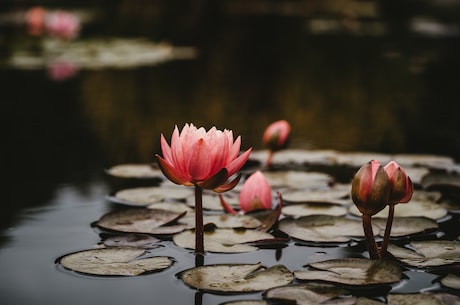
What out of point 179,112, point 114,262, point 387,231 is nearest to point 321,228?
point 387,231

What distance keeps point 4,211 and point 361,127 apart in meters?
1.82

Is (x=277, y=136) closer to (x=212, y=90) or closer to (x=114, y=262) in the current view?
(x=114, y=262)

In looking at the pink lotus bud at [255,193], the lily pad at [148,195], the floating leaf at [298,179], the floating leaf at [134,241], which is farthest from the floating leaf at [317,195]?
the floating leaf at [134,241]

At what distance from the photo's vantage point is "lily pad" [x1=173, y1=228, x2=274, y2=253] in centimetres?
140

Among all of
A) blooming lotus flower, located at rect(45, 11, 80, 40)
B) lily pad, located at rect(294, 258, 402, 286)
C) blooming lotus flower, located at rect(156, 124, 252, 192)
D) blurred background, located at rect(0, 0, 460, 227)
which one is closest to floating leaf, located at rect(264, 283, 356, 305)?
lily pad, located at rect(294, 258, 402, 286)

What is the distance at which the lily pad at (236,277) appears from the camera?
118cm

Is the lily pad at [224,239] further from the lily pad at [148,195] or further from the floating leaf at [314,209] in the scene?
the lily pad at [148,195]

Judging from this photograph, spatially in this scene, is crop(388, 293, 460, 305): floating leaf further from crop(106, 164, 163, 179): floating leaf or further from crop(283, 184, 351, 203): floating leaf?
crop(106, 164, 163, 179): floating leaf

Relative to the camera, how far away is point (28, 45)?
6168mm

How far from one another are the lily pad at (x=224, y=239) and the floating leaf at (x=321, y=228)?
0.07m

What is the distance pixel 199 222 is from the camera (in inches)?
51.9

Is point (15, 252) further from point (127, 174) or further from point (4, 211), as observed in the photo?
point (127, 174)

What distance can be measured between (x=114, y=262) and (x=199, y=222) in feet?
0.60

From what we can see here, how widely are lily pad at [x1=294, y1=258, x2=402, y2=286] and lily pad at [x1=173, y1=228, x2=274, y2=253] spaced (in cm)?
19
